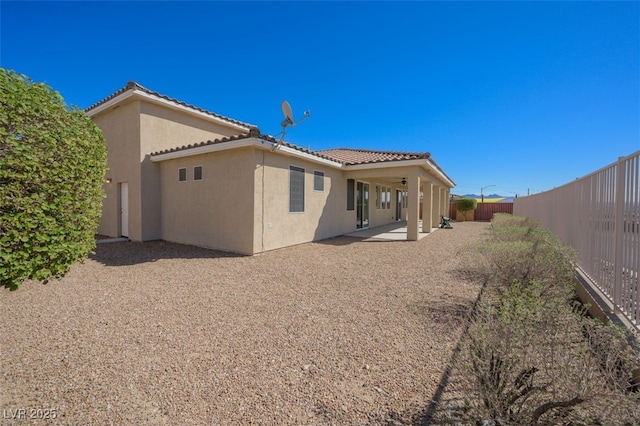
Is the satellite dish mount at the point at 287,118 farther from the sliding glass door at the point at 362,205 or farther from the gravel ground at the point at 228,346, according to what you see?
the sliding glass door at the point at 362,205

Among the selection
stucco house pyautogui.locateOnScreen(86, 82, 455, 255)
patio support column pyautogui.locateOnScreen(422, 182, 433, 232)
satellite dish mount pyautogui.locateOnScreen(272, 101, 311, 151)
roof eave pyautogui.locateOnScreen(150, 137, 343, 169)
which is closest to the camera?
satellite dish mount pyautogui.locateOnScreen(272, 101, 311, 151)

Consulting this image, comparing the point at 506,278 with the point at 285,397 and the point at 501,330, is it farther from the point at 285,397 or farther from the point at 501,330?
the point at 285,397

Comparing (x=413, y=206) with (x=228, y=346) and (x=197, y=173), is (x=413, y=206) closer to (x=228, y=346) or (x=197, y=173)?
(x=197, y=173)

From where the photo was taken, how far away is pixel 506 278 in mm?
5520

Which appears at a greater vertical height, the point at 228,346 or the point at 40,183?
the point at 40,183

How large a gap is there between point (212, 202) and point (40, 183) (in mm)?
7779

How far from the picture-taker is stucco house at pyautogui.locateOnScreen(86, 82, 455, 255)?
380 inches

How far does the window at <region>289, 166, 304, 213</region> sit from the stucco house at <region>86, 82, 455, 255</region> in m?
0.04

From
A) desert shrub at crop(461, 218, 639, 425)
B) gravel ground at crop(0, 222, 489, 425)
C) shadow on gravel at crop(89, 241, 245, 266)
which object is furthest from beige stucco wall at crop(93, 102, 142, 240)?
desert shrub at crop(461, 218, 639, 425)

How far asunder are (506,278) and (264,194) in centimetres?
723

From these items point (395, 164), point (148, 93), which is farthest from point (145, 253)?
point (395, 164)

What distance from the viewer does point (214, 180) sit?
10320 mm

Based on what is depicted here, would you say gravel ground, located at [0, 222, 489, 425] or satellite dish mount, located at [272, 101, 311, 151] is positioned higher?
satellite dish mount, located at [272, 101, 311, 151]

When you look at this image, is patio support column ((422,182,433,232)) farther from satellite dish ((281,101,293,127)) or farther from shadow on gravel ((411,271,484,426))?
shadow on gravel ((411,271,484,426))
